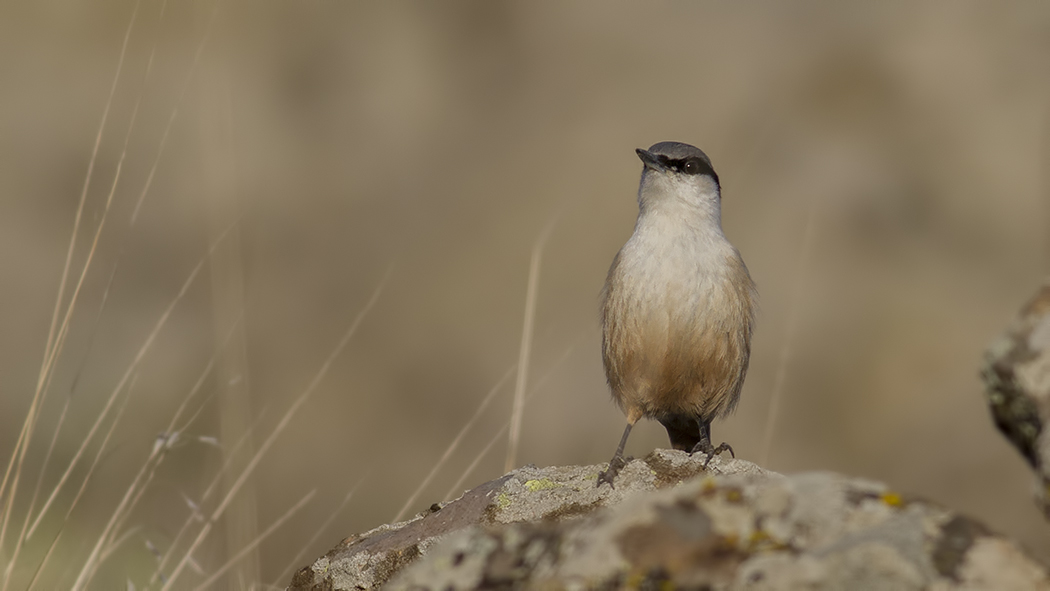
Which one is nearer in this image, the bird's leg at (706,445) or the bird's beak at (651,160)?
the bird's leg at (706,445)

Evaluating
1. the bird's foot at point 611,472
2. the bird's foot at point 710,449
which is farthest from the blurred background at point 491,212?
the bird's foot at point 611,472

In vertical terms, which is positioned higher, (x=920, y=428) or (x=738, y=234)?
(x=738, y=234)

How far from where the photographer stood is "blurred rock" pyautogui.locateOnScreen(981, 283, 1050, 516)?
76.0 inches

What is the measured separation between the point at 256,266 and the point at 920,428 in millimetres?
6210

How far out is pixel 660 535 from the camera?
1.86 metres

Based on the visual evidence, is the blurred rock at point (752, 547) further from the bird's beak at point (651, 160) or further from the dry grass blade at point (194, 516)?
the bird's beak at point (651, 160)

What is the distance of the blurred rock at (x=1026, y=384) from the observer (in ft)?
6.34

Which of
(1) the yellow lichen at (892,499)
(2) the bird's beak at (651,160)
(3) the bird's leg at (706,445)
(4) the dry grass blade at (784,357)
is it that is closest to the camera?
(1) the yellow lichen at (892,499)

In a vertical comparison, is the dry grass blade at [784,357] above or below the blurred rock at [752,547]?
below

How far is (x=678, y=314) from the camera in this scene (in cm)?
418

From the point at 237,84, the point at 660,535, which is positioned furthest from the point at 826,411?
the point at 660,535

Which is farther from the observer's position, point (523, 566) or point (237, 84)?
point (237, 84)

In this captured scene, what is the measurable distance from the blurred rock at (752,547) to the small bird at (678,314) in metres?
2.00

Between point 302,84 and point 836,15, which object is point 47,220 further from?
point 836,15
